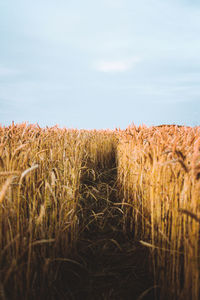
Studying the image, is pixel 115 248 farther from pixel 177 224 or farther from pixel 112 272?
pixel 177 224

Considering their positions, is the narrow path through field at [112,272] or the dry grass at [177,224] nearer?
the dry grass at [177,224]

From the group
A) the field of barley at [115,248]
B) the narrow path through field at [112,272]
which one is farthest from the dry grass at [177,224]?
the narrow path through field at [112,272]

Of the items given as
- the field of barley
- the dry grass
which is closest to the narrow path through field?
the field of barley

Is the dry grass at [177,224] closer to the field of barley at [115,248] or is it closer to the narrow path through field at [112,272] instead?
the field of barley at [115,248]

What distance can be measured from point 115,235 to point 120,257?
282mm

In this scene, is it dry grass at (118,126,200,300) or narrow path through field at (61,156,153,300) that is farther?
narrow path through field at (61,156,153,300)

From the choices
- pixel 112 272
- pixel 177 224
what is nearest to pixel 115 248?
pixel 112 272

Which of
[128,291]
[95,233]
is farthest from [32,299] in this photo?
[95,233]

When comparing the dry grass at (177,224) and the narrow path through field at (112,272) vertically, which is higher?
the dry grass at (177,224)

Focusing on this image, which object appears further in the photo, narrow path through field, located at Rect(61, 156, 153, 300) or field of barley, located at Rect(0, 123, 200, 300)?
narrow path through field, located at Rect(61, 156, 153, 300)

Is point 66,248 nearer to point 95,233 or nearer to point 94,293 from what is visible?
point 94,293

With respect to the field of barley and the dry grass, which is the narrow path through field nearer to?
the field of barley

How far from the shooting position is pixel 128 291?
111 cm

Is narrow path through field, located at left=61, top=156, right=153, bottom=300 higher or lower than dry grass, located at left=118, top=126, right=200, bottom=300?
lower
